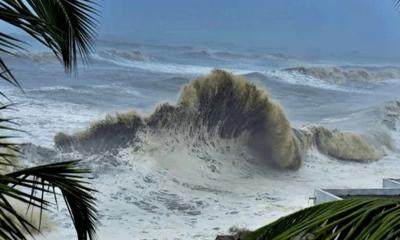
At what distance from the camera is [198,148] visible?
20812 mm

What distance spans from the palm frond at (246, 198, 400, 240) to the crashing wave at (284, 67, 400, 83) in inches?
1739

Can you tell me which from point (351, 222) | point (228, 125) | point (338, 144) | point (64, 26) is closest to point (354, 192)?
point (64, 26)

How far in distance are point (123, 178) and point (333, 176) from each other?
6595 millimetres

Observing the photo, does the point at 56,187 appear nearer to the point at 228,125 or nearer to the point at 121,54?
the point at 228,125

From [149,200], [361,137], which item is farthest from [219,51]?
[149,200]

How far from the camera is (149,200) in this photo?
15648mm

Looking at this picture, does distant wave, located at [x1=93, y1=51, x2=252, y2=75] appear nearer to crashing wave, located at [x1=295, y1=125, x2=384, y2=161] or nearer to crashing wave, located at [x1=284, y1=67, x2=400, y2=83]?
crashing wave, located at [x1=284, y1=67, x2=400, y2=83]

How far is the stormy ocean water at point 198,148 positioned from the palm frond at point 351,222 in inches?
424

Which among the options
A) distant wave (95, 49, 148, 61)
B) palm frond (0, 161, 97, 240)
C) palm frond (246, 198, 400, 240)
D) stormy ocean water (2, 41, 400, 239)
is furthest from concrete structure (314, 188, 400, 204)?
distant wave (95, 49, 148, 61)

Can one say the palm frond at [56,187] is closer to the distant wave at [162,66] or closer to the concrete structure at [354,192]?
the concrete structure at [354,192]

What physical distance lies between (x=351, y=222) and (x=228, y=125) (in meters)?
21.0

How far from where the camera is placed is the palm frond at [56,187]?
1663 millimetres

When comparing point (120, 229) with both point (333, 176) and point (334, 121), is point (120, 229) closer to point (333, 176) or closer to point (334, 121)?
point (333, 176)

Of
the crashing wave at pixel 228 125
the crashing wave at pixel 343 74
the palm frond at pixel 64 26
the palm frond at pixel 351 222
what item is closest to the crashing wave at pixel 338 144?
the crashing wave at pixel 228 125
